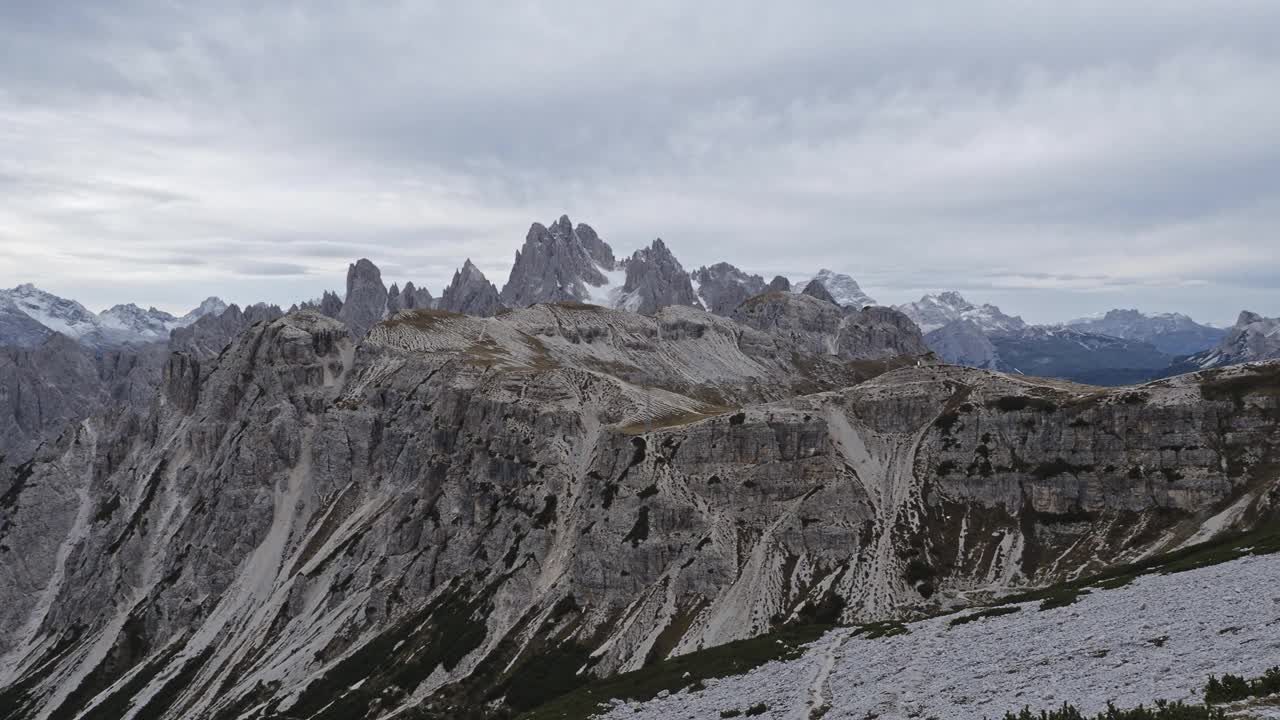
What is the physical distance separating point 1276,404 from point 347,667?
203563 mm

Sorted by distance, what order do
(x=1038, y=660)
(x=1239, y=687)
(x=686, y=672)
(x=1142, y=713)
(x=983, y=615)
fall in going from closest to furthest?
(x=1142, y=713), (x=1239, y=687), (x=1038, y=660), (x=983, y=615), (x=686, y=672)

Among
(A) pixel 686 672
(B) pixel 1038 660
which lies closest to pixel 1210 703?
(B) pixel 1038 660

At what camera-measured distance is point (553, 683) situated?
502 feet

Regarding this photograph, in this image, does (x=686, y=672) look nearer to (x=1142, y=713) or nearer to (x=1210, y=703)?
(x=1142, y=713)

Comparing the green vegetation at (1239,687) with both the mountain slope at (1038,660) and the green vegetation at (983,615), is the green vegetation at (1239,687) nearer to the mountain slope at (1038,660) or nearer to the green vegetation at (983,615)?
the mountain slope at (1038,660)

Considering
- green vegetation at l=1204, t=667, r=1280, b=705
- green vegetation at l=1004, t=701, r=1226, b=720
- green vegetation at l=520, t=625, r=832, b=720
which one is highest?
green vegetation at l=1204, t=667, r=1280, b=705

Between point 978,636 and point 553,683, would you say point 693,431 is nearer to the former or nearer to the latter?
point 553,683

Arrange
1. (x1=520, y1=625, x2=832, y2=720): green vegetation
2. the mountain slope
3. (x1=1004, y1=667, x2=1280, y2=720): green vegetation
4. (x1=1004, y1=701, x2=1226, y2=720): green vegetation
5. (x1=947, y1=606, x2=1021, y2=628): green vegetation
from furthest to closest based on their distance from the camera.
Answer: (x1=520, y1=625, x2=832, y2=720): green vegetation < (x1=947, y1=606, x2=1021, y2=628): green vegetation < the mountain slope < (x1=1004, y1=667, x2=1280, y2=720): green vegetation < (x1=1004, y1=701, x2=1226, y2=720): green vegetation

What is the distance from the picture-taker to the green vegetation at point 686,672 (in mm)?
74062

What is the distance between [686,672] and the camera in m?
82.9

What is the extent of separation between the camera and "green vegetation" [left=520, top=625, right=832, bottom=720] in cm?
7406

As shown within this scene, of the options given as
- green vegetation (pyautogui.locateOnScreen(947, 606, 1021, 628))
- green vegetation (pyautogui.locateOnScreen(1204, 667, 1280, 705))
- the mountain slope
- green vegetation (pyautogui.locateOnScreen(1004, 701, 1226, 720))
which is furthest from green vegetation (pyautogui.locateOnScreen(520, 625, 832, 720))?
green vegetation (pyautogui.locateOnScreen(1204, 667, 1280, 705))

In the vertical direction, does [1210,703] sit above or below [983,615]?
above

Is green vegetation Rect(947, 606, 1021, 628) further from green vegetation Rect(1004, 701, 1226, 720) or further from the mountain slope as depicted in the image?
green vegetation Rect(1004, 701, 1226, 720)
